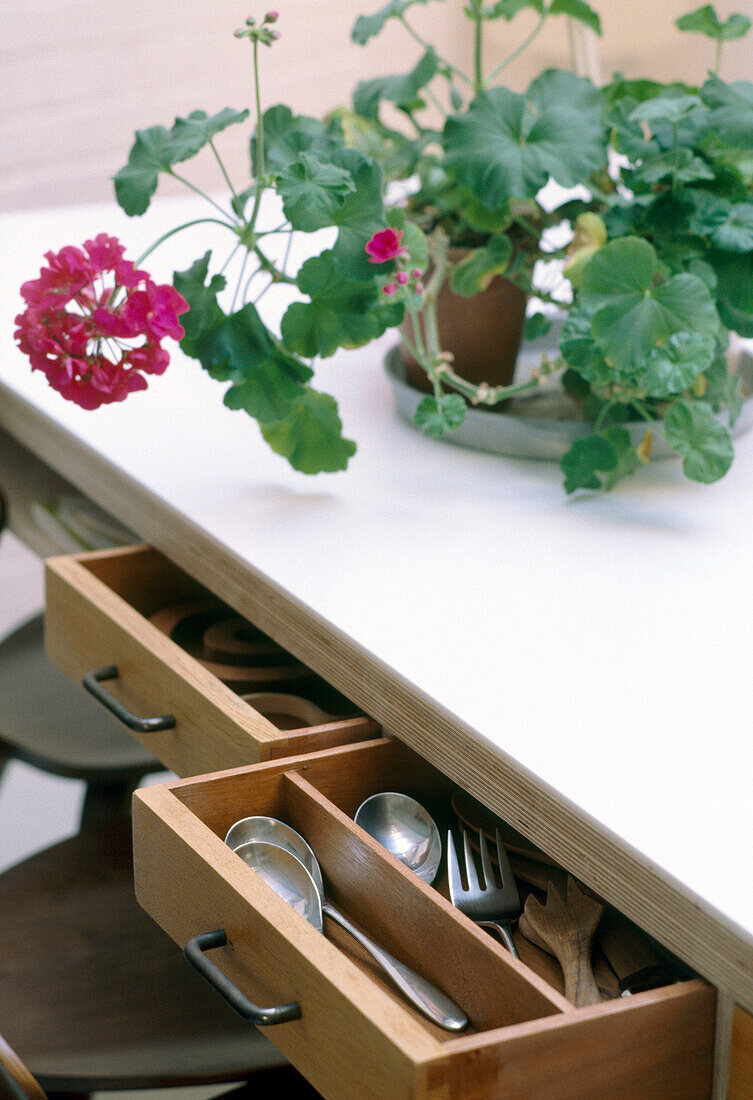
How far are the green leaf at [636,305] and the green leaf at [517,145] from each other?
110 millimetres

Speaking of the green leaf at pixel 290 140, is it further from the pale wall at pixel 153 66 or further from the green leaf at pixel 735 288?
the pale wall at pixel 153 66

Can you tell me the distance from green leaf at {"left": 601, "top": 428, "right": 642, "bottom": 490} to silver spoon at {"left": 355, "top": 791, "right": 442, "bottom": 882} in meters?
0.38

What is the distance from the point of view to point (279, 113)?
42.8 inches

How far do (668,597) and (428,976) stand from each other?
341mm

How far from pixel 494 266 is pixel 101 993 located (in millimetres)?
709

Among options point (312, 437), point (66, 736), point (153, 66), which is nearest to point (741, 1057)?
point (312, 437)

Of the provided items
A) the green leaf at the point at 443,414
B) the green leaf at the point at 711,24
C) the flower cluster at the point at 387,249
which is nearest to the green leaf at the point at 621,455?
the green leaf at the point at 443,414

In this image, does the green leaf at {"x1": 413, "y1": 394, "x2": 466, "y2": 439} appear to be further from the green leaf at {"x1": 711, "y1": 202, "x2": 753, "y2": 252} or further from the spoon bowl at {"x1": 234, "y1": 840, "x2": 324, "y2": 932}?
the spoon bowl at {"x1": 234, "y1": 840, "x2": 324, "y2": 932}

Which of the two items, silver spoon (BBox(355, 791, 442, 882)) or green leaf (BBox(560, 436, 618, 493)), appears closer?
silver spoon (BBox(355, 791, 442, 882))

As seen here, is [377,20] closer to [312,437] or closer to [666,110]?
[666,110]

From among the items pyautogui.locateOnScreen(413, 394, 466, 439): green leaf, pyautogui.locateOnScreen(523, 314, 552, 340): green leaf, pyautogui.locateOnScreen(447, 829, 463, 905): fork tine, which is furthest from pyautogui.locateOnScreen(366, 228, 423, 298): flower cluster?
pyautogui.locateOnScreen(447, 829, 463, 905): fork tine

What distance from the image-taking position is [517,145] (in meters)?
1.05

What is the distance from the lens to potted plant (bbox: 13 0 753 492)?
3.04 feet

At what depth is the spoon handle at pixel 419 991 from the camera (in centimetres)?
67
